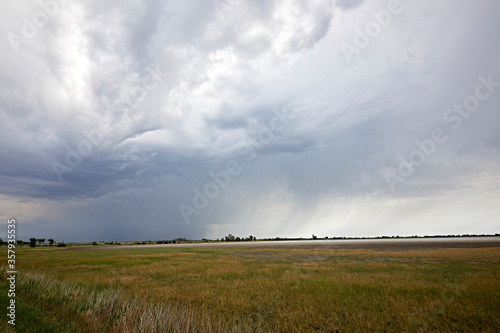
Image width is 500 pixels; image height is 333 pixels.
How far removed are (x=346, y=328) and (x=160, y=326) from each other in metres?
7.61

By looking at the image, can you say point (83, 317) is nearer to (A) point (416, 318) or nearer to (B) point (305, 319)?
(B) point (305, 319)

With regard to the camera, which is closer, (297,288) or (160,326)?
(160,326)

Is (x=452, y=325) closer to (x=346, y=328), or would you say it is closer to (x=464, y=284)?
(x=346, y=328)

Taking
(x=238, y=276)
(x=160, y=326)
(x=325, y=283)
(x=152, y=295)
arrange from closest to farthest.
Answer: (x=160, y=326) < (x=152, y=295) < (x=325, y=283) < (x=238, y=276)

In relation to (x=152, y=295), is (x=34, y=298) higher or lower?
higher

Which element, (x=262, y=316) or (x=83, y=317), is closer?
(x=83, y=317)

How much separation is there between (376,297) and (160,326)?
40.6 feet

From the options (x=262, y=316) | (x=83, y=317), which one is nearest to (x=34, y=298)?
(x=83, y=317)

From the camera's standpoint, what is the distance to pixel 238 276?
→ 2355cm

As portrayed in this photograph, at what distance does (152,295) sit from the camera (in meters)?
16.3

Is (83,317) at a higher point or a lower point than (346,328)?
higher

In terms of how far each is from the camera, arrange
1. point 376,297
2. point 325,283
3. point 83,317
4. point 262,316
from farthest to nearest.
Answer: point 325,283 → point 376,297 → point 262,316 → point 83,317

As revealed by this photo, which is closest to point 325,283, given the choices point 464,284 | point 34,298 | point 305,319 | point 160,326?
point 305,319

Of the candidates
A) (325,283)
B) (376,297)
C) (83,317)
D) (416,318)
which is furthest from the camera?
(325,283)
